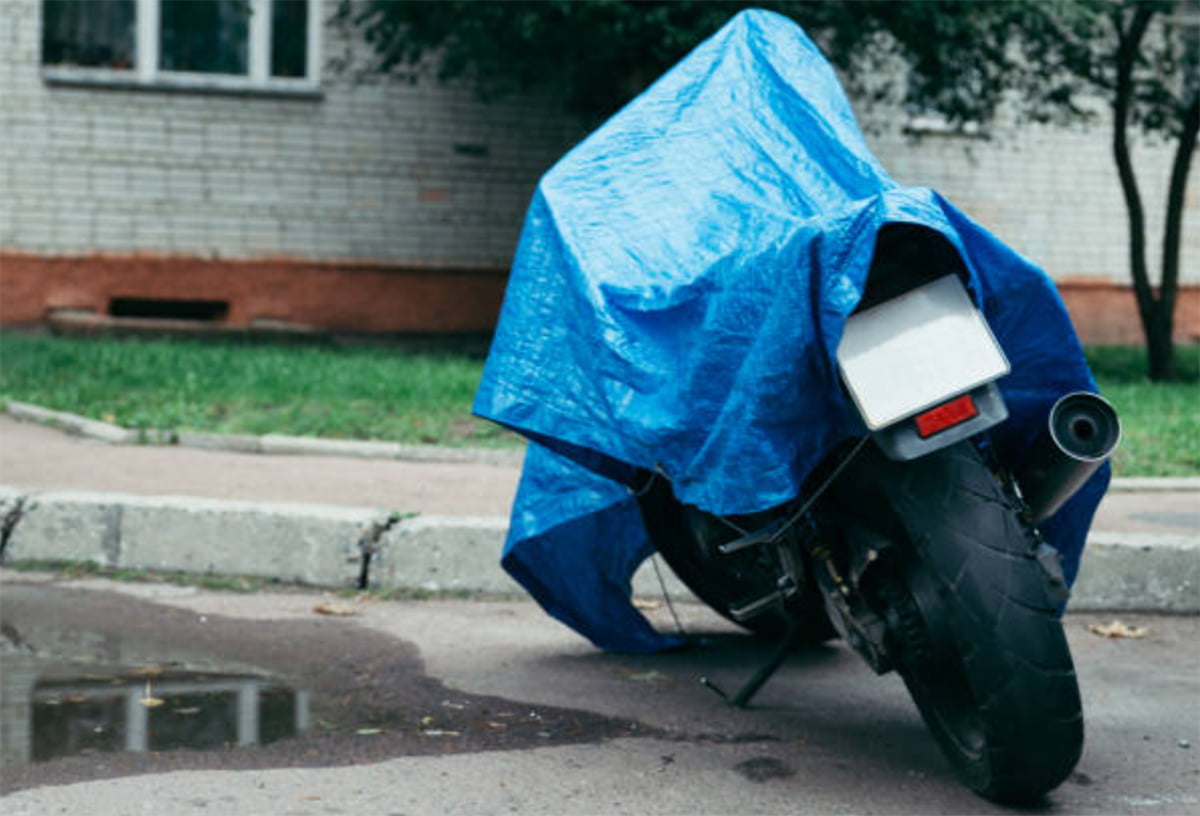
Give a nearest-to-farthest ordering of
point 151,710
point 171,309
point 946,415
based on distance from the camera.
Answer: point 946,415, point 151,710, point 171,309

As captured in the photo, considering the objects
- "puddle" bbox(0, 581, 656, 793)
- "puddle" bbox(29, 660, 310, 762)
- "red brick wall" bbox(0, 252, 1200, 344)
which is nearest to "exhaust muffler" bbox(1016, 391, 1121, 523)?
"puddle" bbox(0, 581, 656, 793)

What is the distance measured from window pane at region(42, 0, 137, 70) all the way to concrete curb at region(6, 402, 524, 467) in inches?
306

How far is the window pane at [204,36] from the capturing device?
15594 mm

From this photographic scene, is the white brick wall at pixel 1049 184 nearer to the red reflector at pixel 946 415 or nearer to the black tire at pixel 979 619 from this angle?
the black tire at pixel 979 619

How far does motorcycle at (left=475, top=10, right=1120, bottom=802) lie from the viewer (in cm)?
352

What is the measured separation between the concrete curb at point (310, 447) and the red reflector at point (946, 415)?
15.9 ft

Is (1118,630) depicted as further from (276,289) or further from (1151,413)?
(276,289)

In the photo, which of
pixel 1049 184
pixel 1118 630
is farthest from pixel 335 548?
pixel 1049 184

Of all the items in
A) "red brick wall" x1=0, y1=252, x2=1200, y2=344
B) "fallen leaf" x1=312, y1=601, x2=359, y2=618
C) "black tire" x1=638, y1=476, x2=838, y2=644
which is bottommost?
"red brick wall" x1=0, y1=252, x2=1200, y2=344

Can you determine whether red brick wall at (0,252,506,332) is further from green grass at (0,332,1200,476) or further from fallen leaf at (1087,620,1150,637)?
fallen leaf at (1087,620,1150,637)

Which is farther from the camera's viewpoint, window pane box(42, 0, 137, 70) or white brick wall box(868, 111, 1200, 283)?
white brick wall box(868, 111, 1200, 283)

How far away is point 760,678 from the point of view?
4.61 meters

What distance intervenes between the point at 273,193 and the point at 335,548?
10.1 meters

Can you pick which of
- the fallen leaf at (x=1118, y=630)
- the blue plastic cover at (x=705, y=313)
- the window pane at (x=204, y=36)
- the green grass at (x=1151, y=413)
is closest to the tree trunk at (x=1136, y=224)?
the green grass at (x=1151, y=413)
